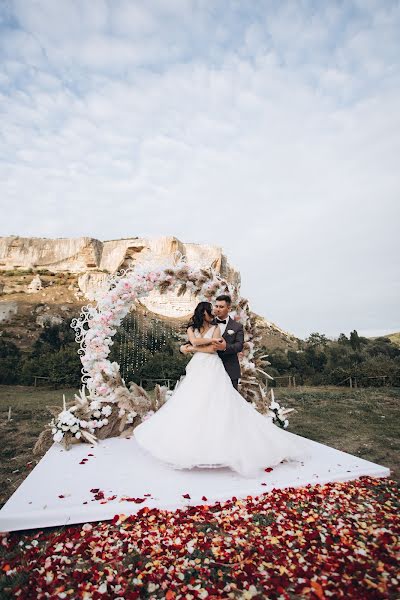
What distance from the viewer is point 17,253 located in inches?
2470

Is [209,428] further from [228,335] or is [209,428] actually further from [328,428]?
[328,428]

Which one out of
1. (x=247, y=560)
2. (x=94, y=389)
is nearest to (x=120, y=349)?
(x=94, y=389)

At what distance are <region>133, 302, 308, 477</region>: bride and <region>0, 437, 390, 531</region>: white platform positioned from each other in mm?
175

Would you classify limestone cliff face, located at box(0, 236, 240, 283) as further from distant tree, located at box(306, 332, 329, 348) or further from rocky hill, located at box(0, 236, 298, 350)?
distant tree, located at box(306, 332, 329, 348)

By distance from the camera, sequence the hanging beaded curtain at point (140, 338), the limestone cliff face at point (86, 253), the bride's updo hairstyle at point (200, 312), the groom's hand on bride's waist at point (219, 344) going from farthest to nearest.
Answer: the limestone cliff face at point (86, 253), the hanging beaded curtain at point (140, 338), the bride's updo hairstyle at point (200, 312), the groom's hand on bride's waist at point (219, 344)

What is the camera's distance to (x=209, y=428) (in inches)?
157

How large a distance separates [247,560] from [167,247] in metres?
57.1

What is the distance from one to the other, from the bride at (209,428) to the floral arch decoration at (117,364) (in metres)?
1.18

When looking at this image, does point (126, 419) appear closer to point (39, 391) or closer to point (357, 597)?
point (357, 597)

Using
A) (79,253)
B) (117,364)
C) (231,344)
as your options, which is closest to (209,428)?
(231,344)

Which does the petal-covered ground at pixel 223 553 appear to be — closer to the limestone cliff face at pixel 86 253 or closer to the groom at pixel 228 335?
the groom at pixel 228 335

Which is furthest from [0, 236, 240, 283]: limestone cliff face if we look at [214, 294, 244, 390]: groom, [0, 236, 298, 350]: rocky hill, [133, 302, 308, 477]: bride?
[133, 302, 308, 477]: bride

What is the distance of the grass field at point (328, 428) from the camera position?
4.95 metres

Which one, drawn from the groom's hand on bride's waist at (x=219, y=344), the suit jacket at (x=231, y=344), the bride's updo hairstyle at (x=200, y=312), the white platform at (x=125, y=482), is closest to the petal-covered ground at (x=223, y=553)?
the white platform at (x=125, y=482)
